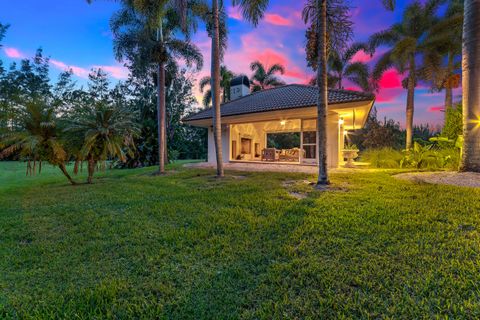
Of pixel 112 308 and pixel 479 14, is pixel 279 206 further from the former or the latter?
pixel 479 14

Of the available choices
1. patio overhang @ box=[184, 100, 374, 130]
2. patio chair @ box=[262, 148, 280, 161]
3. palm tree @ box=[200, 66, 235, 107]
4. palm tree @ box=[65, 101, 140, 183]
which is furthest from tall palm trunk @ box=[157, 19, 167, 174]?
palm tree @ box=[200, 66, 235, 107]

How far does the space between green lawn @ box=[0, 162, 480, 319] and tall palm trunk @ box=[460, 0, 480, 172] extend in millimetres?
2468

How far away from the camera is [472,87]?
682 cm

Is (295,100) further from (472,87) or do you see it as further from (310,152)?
(472,87)

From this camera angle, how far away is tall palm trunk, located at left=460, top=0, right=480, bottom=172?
6694 mm

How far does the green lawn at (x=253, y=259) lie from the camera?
2.22 m

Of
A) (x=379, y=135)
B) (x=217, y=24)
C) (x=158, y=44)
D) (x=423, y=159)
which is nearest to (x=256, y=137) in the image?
(x=158, y=44)

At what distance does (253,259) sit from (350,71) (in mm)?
24533

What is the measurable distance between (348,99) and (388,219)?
24.2 feet

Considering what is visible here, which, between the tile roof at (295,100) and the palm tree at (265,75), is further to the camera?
the palm tree at (265,75)

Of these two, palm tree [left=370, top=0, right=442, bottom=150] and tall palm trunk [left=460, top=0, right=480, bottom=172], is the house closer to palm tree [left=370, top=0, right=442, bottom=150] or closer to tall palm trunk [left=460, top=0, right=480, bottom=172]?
tall palm trunk [left=460, top=0, right=480, bottom=172]

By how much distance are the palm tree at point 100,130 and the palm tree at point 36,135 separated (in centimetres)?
66

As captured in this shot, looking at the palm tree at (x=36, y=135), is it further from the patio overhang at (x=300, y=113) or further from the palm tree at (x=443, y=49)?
the palm tree at (x=443, y=49)

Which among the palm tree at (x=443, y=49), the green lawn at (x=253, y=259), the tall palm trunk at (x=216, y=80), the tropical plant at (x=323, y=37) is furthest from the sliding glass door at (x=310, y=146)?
the green lawn at (x=253, y=259)
